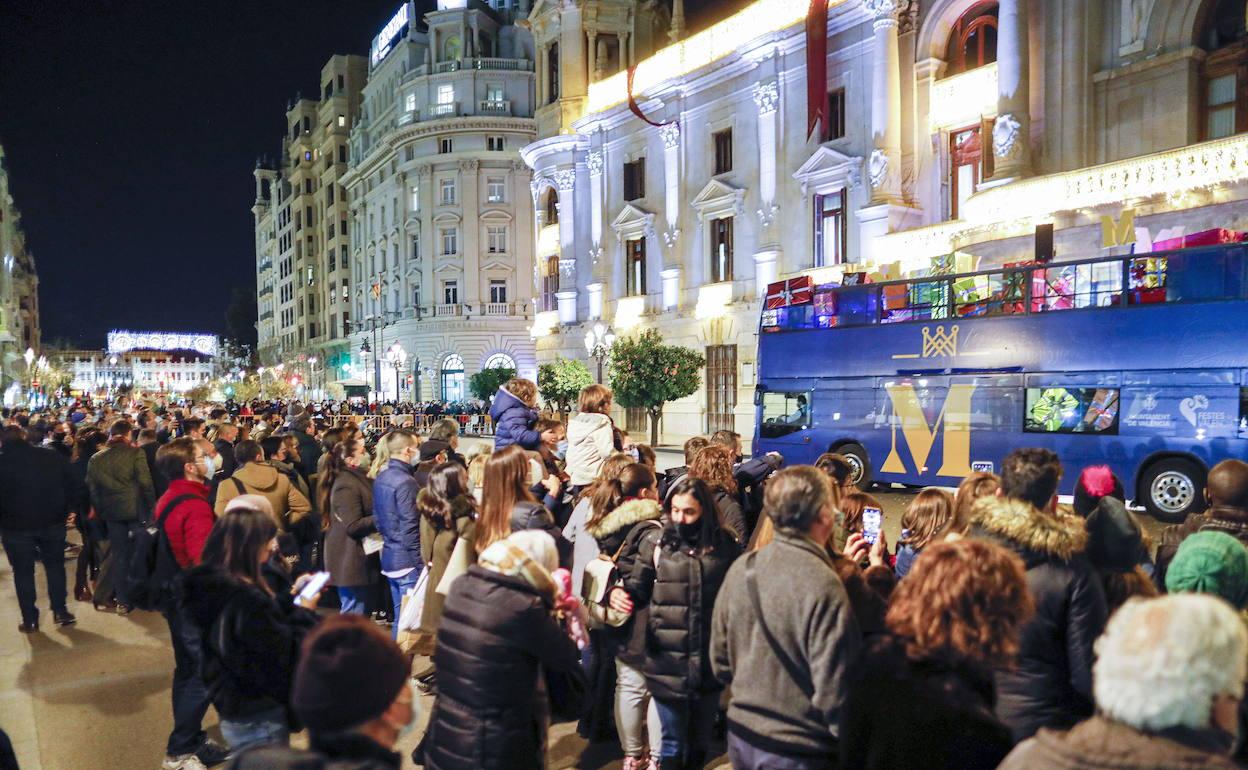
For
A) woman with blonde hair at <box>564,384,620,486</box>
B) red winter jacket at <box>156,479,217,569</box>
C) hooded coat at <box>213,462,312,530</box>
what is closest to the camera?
red winter jacket at <box>156,479,217,569</box>

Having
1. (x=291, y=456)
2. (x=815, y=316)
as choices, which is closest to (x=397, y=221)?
(x=815, y=316)

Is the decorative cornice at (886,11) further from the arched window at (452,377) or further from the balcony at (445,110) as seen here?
the arched window at (452,377)

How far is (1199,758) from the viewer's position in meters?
1.88

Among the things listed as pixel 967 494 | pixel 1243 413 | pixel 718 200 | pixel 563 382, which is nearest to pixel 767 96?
pixel 718 200

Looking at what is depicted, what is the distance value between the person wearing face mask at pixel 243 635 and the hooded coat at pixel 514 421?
3.93m

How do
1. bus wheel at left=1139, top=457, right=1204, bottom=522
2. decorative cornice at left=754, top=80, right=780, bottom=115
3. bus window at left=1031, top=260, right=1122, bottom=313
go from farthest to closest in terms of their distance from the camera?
decorative cornice at left=754, top=80, right=780, bottom=115
bus window at left=1031, top=260, right=1122, bottom=313
bus wheel at left=1139, top=457, right=1204, bottom=522

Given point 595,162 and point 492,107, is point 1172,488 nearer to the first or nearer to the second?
point 595,162

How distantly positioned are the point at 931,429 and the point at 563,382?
60.7 ft

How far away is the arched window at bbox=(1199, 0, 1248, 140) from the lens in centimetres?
1852

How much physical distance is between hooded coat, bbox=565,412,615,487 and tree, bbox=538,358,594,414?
83.0ft

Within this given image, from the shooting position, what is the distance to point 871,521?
5.84 metres

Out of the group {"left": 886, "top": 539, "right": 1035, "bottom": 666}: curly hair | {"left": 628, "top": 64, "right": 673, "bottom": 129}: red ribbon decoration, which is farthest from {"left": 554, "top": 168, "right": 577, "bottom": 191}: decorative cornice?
{"left": 886, "top": 539, "right": 1035, "bottom": 666}: curly hair

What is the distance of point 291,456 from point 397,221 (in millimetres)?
54314

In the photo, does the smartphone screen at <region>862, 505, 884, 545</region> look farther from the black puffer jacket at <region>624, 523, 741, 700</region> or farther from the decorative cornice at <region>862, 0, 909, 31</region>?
the decorative cornice at <region>862, 0, 909, 31</region>
